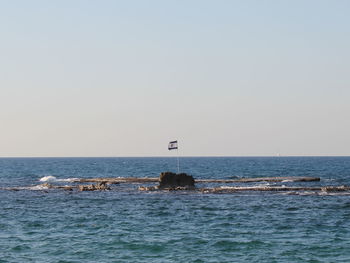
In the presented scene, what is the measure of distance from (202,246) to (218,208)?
20193 millimetres

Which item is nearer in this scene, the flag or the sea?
the sea

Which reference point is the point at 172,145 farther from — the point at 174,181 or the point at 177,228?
the point at 177,228

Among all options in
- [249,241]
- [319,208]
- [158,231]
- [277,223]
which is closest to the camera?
[249,241]

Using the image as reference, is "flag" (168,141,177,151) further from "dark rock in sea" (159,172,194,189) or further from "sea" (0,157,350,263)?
"sea" (0,157,350,263)

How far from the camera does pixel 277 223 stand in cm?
4778

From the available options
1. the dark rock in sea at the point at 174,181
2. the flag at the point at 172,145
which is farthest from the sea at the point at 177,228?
the flag at the point at 172,145

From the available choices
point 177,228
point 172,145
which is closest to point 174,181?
Answer: point 172,145

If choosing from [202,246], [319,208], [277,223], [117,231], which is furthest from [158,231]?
[319,208]

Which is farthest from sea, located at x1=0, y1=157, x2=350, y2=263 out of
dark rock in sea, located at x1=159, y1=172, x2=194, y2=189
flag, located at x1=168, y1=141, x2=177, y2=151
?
flag, located at x1=168, y1=141, x2=177, y2=151

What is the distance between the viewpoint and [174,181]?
266 feet

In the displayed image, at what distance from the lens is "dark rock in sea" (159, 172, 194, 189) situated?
264 feet

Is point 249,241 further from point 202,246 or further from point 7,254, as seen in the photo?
point 7,254

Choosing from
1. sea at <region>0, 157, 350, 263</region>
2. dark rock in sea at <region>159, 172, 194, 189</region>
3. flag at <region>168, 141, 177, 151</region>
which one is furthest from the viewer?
flag at <region>168, 141, 177, 151</region>

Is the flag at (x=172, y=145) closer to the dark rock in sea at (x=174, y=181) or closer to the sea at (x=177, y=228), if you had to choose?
the dark rock in sea at (x=174, y=181)
